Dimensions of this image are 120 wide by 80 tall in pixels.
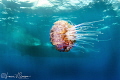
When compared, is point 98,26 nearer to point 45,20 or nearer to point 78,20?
point 78,20

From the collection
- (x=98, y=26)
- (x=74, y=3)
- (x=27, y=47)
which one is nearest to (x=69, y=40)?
(x=74, y=3)

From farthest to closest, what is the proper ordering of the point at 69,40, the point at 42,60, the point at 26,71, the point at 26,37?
the point at 26,37 < the point at 42,60 < the point at 26,71 < the point at 69,40

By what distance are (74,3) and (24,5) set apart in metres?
1.99

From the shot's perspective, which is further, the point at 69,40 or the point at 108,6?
the point at 108,6

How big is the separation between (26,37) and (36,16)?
1.32 metres

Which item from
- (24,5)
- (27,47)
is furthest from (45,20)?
(27,47)

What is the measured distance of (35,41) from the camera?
275 inches

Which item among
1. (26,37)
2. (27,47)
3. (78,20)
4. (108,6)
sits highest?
(108,6)

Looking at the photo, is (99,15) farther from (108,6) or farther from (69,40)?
(69,40)

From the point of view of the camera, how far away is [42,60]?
6312 millimetres

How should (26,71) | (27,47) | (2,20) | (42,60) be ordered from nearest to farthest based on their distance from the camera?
(26,71), (2,20), (42,60), (27,47)

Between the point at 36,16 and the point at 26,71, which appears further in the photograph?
the point at 36,16

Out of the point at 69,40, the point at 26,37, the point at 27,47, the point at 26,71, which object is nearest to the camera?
the point at 69,40

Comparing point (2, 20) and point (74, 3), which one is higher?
point (74, 3)
